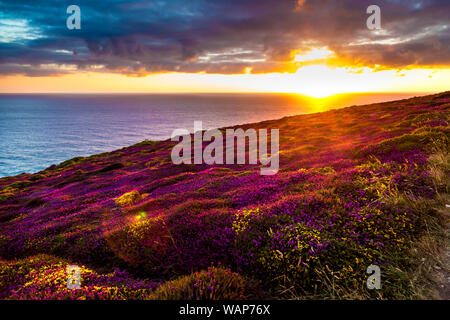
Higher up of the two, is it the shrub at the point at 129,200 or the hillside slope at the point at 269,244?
the hillside slope at the point at 269,244

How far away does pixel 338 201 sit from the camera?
301 inches

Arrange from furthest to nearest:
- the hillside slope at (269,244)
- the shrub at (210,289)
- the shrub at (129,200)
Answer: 1. the shrub at (129,200)
2. the hillside slope at (269,244)
3. the shrub at (210,289)

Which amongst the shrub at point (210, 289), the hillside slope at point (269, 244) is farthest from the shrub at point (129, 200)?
the shrub at point (210, 289)

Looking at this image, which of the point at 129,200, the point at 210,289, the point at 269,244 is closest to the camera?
the point at 210,289

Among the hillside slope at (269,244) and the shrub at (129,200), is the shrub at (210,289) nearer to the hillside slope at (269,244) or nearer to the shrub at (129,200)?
the hillside slope at (269,244)

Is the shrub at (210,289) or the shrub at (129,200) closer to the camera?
the shrub at (210,289)

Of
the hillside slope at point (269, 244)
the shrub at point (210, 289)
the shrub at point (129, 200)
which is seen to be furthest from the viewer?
the shrub at point (129, 200)

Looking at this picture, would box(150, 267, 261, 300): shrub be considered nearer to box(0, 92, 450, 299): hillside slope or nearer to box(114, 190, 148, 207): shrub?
box(0, 92, 450, 299): hillside slope

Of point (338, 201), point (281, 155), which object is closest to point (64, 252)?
point (338, 201)

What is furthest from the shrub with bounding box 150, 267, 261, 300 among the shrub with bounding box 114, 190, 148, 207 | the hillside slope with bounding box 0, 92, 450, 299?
the shrub with bounding box 114, 190, 148, 207

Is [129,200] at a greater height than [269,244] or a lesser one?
lesser

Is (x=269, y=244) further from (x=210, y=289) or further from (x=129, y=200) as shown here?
(x=129, y=200)

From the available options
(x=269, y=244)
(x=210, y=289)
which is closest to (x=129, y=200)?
(x=269, y=244)

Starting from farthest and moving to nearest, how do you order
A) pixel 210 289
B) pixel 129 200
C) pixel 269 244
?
pixel 129 200, pixel 269 244, pixel 210 289
